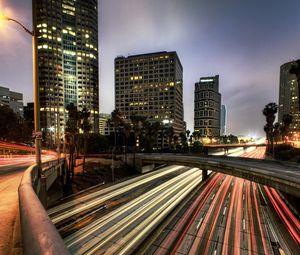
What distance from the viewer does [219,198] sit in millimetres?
32000

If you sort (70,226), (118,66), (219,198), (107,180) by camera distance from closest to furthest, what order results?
1. (70,226)
2. (219,198)
3. (107,180)
4. (118,66)

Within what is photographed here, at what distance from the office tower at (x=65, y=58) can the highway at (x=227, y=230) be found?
135 m

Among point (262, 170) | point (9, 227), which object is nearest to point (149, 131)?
point (262, 170)

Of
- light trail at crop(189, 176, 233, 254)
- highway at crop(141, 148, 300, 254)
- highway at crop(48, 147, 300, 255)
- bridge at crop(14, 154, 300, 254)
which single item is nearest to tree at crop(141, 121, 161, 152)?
bridge at crop(14, 154, 300, 254)

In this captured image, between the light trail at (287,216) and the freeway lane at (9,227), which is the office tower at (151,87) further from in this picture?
the freeway lane at (9,227)

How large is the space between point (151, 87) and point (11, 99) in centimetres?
13106

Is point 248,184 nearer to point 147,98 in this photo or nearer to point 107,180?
point 107,180

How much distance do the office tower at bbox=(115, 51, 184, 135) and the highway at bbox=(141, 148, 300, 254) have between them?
13240 centimetres

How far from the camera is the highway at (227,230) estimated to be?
57.8ft

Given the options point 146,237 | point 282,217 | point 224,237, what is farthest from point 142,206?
point 282,217

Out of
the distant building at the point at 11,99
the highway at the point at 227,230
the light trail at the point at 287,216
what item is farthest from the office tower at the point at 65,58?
the light trail at the point at 287,216

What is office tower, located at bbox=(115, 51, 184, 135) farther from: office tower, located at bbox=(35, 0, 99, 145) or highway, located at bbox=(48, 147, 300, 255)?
highway, located at bbox=(48, 147, 300, 255)

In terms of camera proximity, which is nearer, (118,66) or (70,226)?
(70,226)

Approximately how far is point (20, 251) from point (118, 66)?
187 meters
